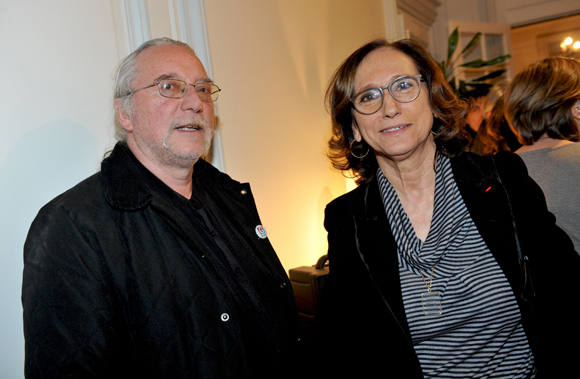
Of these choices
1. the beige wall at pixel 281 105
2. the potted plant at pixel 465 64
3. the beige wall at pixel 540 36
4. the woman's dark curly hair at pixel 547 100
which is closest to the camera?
the woman's dark curly hair at pixel 547 100

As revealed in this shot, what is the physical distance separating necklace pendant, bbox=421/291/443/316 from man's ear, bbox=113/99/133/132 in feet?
3.71

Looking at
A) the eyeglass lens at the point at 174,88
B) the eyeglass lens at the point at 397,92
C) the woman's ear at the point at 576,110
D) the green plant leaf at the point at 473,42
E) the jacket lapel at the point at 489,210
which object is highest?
the green plant leaf at the point at 473,42

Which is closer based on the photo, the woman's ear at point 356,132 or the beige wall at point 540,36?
the woman's ear at point 356,132

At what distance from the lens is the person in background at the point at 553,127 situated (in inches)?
71.6

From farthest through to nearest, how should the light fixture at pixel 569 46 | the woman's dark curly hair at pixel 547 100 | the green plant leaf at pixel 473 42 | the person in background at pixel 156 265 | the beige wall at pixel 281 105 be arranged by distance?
the light fixture at pixel 569 46, the green plant leaf at pixel 473 42, the beige wall at pixel 281 105, the woman's dark curly hair at pixel 547 100, the person in background at pixel 156 265

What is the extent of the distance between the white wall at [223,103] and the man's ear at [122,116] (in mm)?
93

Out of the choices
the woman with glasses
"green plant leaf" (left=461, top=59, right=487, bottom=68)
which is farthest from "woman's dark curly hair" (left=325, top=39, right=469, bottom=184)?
"green plant leaf" (left=461, top=59, right=487, bottom=68)

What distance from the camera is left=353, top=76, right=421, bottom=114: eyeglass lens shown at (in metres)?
1.60

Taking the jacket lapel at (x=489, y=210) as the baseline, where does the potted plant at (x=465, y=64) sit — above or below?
above

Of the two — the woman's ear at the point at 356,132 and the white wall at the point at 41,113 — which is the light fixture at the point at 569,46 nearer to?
the woman's ear at the point at 356,132

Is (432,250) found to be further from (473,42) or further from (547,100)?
(473,42)

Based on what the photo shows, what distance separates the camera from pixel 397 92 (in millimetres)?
1606

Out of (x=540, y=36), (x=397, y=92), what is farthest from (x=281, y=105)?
(x=540, y=36)

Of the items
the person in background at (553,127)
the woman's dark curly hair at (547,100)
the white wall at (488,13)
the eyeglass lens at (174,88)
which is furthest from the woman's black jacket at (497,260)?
the white wall at (488,13)
